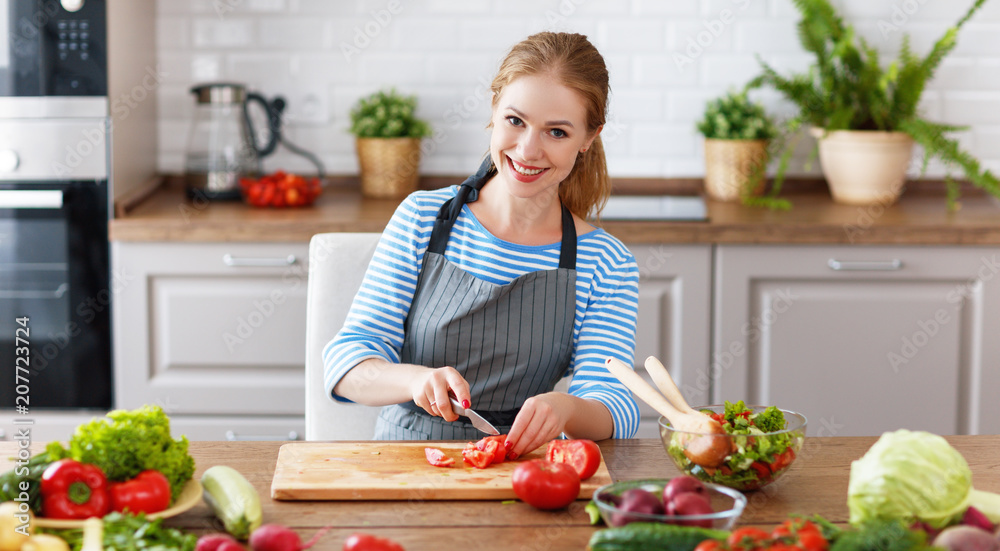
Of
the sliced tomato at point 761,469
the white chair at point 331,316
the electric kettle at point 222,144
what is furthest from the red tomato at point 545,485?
the electric kettle at point 222,144

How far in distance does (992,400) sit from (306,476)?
82.0 inches

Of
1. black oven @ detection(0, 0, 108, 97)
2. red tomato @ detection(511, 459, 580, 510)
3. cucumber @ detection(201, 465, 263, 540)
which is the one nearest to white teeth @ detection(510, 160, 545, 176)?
red tomato @ detection(511, 459, 580, 510)

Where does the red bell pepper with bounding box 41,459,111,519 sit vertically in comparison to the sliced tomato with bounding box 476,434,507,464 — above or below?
above

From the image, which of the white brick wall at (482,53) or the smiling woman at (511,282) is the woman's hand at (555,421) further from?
the white brick wall at (482,53)

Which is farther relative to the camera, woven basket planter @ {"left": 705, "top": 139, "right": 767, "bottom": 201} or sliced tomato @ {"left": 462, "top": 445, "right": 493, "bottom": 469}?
woven basket planter @ {"left": 705, "top": 139, "right": 767, "bottom": 201}

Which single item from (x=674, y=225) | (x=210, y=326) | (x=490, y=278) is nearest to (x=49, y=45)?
(x=210, y=326)

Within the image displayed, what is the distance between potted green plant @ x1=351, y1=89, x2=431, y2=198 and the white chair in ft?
3.65

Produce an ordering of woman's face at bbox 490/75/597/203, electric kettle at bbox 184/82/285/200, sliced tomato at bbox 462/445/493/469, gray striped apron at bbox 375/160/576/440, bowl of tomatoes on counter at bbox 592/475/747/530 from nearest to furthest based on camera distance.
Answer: bowl of tomatoes on counter at bbox 592/475/747/530 < sliced tomato at bbox 462/445/493/469 < woman's face at bbox 490/75/597/203 < gray striped apron at bbox 375/160/576/440 < electric kettle at bbox 184/82/285/200

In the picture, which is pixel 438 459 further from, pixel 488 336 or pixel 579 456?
pixel 488 336

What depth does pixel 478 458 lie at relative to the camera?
1.27 m

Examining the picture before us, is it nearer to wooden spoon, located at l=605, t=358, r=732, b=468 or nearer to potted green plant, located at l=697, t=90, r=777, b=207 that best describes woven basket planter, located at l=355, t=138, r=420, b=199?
potted green plant, located at l=697, t=90, r=777, b=207

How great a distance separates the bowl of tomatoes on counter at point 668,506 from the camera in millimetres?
993

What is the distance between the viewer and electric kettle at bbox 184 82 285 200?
2.88 meters

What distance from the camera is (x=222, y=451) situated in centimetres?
136
